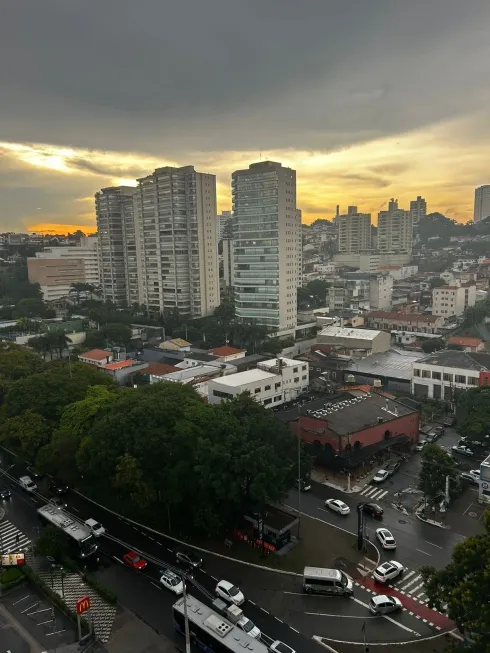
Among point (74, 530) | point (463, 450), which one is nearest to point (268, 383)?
point (463, 450)

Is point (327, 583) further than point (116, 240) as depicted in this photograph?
No

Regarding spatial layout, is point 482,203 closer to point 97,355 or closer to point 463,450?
point 97,355

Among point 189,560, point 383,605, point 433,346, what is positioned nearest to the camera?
point 383,605

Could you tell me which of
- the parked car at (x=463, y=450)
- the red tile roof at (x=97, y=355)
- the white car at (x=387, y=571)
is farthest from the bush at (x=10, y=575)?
the red tile roof at (x=97, y=355)

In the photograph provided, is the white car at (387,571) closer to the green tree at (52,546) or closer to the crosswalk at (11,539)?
the green tree at (52,546)

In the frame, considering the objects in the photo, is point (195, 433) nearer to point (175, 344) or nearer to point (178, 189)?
point (175, 344)

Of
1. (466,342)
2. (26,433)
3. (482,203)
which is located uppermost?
(482,203)
